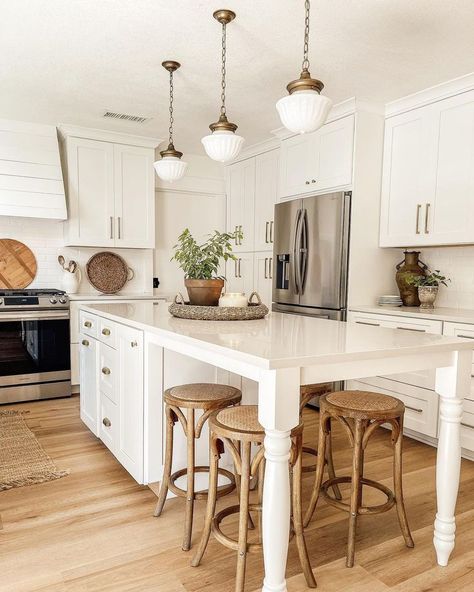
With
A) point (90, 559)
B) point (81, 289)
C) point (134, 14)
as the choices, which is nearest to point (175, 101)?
point (134, 14)

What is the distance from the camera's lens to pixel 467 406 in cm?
292

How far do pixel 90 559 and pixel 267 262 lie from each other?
11.3ft

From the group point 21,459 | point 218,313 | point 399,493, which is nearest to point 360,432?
Result: point 399,493

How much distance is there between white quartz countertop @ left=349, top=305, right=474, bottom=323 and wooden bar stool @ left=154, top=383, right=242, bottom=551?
1.64 m

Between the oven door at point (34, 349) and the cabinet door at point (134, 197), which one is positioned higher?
the cabinet door at point (134, 197)

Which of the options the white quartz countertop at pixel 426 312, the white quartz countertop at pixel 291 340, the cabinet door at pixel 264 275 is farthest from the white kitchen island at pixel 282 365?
the cabinet door at pixel 264 275

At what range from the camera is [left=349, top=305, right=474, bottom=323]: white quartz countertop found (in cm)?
299

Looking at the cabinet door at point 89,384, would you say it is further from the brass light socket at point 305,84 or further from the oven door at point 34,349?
the brass light socket at point 305,84

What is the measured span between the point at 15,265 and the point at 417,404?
3.77 meters

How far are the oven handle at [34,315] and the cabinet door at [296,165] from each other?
227cm

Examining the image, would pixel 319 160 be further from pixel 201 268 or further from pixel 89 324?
pixel 89 324

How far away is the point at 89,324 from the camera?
3107 millimetres

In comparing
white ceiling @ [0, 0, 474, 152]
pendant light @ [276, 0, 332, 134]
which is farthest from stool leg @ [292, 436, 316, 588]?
white ceiling @ [0, 0, 474, 152]

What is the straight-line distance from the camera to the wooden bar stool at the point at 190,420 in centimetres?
196
